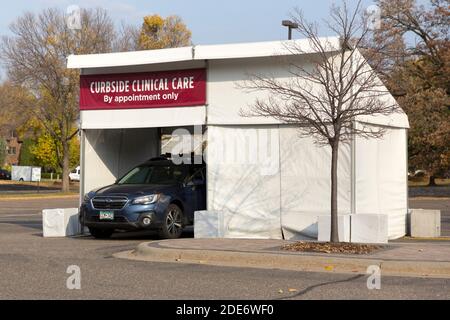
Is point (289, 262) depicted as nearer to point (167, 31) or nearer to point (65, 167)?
point (65, 167)

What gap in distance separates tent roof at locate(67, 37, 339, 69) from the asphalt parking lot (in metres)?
4.87

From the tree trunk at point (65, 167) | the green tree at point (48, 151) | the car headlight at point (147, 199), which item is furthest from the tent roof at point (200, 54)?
the green tree at point (48, 151)

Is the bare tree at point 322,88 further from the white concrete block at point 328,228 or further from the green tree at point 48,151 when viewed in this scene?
the green tree at point 48,151

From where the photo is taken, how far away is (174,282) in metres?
9.12

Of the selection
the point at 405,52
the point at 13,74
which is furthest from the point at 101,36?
the point at 405,52

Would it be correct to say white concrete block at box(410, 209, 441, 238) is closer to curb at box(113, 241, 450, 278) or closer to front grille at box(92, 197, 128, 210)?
curb at box(113, 241, 450, 278)

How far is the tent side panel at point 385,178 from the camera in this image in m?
14.1

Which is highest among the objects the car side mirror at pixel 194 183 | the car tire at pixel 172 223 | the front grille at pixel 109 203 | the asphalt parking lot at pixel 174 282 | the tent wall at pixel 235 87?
the tent wall at pixel 235 87

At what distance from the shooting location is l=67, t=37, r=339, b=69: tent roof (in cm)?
1388

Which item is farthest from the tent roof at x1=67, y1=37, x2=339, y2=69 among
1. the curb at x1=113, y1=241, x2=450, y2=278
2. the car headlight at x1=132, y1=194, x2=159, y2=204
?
the curb at x1=113, y1=241, x2=450, y2=278

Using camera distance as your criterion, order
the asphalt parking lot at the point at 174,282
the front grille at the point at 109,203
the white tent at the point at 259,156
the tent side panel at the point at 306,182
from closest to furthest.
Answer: the asphalt parking lot at the point at 174,282, the tent side panel at the point at 306,182, the white tent at the point at 259,156, the front grille at the point at 109,203

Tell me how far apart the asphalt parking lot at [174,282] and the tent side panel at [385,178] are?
15.0 ft

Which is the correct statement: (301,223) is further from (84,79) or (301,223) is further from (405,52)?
(405,52)
